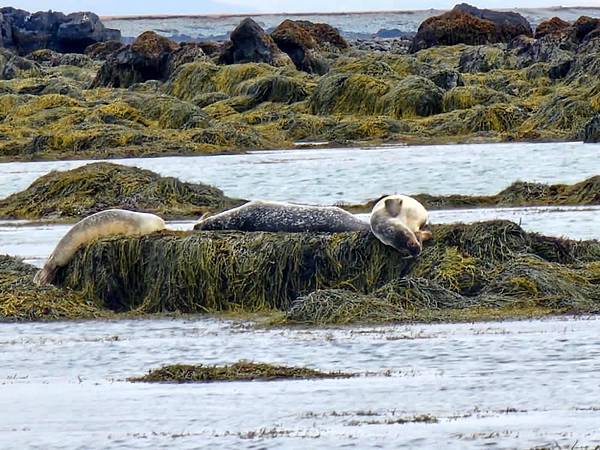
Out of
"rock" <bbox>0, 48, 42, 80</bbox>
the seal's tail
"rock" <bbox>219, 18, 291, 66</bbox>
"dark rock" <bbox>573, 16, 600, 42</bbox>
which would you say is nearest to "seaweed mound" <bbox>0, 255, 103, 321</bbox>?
the seal's tail

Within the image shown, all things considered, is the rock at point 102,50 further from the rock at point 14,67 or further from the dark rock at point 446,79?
the dark rock at point 446,79

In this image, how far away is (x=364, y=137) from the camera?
24531 mm

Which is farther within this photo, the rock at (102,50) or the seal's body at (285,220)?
the rock at (102,50)

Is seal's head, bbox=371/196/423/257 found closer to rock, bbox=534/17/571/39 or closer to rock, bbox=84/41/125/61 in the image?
rock, bbox=534/17/571/39

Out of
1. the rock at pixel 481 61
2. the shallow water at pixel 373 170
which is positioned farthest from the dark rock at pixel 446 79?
the rock at pixel 481 61

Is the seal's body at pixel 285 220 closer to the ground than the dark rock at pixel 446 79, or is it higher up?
higher up

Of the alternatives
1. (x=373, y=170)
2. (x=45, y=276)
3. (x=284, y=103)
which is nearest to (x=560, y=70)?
(x=284, y=103)

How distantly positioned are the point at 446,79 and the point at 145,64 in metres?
12.2

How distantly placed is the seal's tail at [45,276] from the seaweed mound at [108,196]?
204 inches

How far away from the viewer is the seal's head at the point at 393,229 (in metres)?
9.93

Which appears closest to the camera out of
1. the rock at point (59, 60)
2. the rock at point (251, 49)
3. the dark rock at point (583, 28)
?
the rock at point (251, 49)

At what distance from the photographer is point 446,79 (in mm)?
29125

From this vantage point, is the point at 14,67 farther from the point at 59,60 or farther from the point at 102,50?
the point at 102,50

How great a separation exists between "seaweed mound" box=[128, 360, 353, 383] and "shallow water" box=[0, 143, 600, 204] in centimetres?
920
